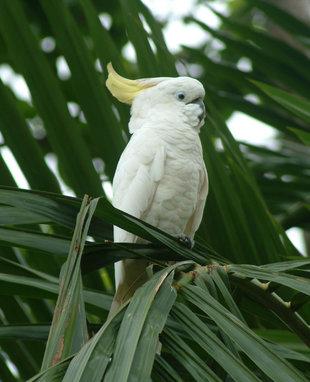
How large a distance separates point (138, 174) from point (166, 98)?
36 cm

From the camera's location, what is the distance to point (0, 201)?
1.12 meters

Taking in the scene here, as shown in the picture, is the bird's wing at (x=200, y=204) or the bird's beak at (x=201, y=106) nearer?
the bird's wing at (x=200, y=204)

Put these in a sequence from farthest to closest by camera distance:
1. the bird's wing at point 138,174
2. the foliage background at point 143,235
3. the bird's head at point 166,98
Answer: the bird's head at point 166,98 → the bird's wing at point 138,174 → the foliage background at point 143,235

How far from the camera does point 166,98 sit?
2213 millimetres

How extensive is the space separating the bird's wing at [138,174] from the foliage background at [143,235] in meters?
0.07

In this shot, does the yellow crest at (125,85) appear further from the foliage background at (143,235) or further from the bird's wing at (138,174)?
the bird's wing at (138,174)

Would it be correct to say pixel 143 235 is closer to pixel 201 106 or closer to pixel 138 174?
pixel 138 174

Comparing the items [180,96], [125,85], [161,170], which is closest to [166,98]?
[180,96]

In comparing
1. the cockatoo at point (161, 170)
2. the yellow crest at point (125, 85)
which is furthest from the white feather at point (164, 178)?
the yellow crest at point (125, 85)

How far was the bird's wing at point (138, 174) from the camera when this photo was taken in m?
1.97

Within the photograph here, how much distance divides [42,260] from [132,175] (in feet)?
1.45

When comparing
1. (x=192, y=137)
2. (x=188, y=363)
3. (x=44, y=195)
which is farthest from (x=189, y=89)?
(x=188, y=363)

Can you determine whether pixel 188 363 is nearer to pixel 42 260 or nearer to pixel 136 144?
pixel 42 260

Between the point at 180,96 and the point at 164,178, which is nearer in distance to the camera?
the point at 164,178
